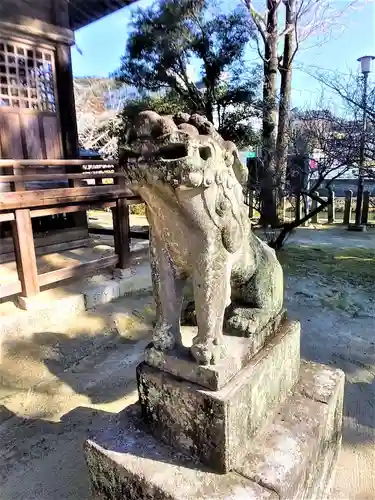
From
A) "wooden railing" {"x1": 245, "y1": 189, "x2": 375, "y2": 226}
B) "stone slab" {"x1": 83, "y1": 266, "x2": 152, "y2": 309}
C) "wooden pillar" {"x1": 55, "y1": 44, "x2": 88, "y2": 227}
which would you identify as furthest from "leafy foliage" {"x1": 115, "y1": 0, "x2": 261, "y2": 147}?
"stone slab" {"x1": 83, "y1": 266, "x2": 152, "y2": 309}

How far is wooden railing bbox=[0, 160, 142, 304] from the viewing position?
3596mm

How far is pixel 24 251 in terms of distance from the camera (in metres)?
3.63

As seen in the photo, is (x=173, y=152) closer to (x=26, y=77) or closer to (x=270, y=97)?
(x=26, y=77)

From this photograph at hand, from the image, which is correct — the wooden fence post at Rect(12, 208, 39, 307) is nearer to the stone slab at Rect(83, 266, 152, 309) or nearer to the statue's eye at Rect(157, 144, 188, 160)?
the stone slab at Rect(83, 266, 152, 309)

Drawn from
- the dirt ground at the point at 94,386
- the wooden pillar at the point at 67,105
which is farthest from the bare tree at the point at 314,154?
the wooden pillar at the point at 67,105

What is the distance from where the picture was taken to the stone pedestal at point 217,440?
51.4 inches

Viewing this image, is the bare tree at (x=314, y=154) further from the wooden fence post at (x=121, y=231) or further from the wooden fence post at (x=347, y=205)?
the wooden fence post at (x=121, y=231)

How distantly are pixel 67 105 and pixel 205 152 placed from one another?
5099mm

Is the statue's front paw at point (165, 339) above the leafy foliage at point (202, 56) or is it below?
below

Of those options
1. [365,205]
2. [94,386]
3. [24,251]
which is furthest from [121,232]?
[365,205]

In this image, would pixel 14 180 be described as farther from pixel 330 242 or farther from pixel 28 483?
pixel 330 242

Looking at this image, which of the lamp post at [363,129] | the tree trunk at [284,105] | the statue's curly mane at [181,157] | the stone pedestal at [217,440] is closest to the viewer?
the statue's curly mane at [181,157]

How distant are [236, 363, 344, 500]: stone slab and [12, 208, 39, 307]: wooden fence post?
9.41 ft

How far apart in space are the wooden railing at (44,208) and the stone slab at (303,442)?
289 cm
